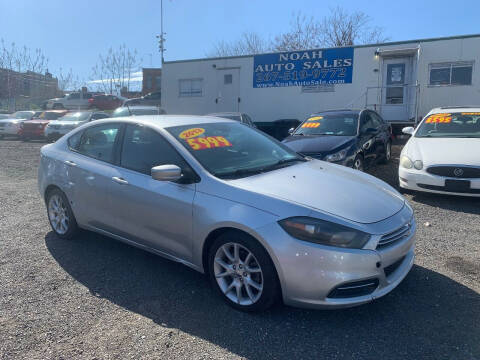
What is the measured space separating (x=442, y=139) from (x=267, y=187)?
212 inches

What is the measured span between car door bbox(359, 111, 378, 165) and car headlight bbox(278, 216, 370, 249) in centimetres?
565

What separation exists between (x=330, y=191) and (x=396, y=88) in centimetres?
1303

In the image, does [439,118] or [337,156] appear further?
[439,118]

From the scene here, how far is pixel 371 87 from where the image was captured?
1515cm

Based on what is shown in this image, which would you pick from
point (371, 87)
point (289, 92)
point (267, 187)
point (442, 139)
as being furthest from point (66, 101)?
point (267, 187)

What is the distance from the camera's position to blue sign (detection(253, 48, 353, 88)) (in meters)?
15.5

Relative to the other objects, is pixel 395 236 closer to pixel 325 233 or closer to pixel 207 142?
pixel 325 233

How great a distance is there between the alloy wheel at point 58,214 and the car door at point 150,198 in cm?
112

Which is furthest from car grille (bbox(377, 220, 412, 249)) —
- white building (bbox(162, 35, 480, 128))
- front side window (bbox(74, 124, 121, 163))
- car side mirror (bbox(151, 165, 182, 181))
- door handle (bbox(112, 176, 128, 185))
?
white building (bbox(162, 35, 480, 128))

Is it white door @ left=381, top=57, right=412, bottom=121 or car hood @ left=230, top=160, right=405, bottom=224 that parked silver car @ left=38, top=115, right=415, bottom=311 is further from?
white door @ left=381, top=57, right=412, bottom=121

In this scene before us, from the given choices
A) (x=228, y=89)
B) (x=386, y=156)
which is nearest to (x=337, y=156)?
(x=386, y=156)

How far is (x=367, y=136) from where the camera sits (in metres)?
8.70

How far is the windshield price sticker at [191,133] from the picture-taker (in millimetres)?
3871

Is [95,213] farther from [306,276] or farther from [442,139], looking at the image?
[442,139]
